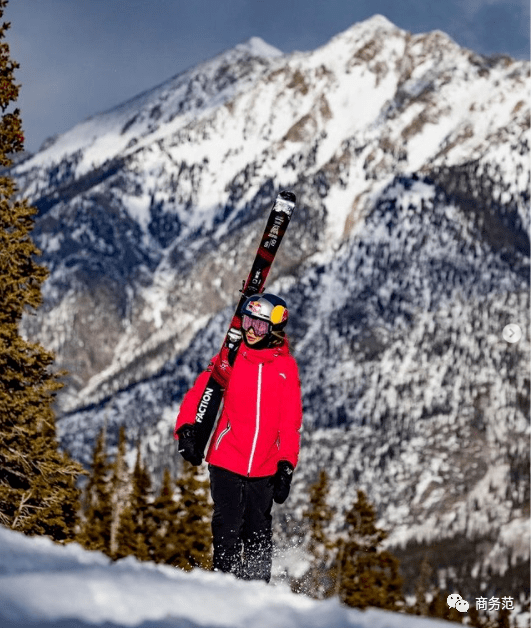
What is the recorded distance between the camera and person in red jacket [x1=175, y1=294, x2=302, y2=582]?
842 cm

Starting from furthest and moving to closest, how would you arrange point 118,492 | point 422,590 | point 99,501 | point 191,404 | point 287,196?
point 422,590, point 99,501, point 118,492, point 287,196, point 191,404

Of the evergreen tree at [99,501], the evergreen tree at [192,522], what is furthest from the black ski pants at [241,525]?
the evergreen tree at [99,501]

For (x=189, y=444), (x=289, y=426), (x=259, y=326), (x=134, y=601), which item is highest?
(x=259, y=326)

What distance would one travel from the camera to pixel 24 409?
12.1 m

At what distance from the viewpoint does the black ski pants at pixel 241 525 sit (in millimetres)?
8352

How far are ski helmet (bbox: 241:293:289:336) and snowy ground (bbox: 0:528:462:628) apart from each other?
12.2 ft

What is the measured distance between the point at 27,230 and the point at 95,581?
29.9 feet

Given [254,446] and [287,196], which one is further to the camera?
[287,196]

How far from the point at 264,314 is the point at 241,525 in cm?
205

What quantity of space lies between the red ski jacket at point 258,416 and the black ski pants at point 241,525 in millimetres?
136

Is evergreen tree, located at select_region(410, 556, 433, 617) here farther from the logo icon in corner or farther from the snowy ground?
the snowy ground

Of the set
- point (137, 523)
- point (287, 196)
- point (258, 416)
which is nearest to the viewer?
point (258, 416)

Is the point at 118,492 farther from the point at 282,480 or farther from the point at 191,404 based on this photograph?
the point at 282,480

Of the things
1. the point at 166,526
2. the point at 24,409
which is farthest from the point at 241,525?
the point at 166,526
